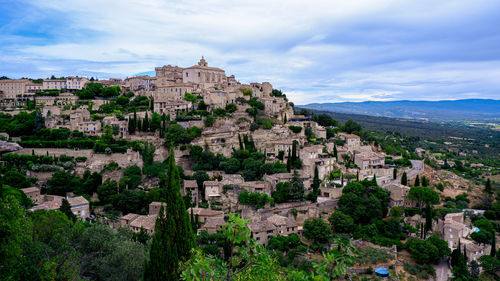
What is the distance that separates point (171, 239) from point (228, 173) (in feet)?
84.1

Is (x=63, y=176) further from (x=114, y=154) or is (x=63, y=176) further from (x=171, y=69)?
(x=171, y=69)

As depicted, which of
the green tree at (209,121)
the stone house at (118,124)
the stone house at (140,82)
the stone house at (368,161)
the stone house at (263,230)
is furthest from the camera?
the stone house at (140,82)

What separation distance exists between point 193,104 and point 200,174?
17215 mm

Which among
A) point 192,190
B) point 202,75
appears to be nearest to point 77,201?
point 192,190

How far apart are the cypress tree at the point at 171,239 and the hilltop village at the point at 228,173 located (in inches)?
490

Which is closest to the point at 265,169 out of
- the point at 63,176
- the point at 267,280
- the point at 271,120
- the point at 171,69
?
the point at 271,120

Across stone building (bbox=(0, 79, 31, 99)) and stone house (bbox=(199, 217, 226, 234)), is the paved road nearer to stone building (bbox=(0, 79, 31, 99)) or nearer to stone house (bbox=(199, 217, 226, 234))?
stone house (bbox=(199, 217, 226, 234))

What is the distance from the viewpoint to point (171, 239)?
14.4 meters

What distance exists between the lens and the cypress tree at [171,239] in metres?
14.0

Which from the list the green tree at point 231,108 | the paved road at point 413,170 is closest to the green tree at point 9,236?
the paved road at point 413,170

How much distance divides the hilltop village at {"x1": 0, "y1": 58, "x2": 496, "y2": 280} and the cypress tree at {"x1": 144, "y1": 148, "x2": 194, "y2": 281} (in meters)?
12.4

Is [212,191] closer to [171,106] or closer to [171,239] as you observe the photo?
[171,106]

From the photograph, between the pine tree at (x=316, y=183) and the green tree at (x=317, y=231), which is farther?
the pine tree at (x=316, y=183)

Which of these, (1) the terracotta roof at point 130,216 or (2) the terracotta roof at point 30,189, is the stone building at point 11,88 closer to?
(2) the terracotta roof at point 30,189
